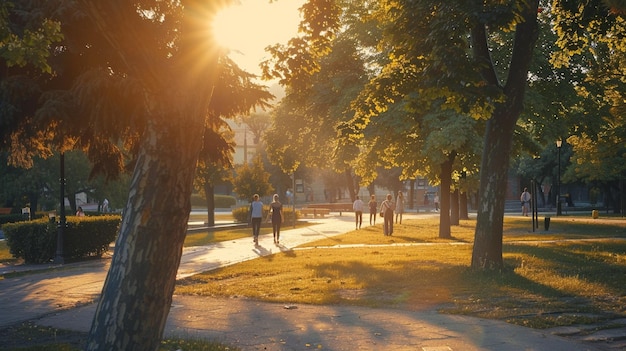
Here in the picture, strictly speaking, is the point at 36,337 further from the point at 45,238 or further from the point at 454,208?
the point at 454,208

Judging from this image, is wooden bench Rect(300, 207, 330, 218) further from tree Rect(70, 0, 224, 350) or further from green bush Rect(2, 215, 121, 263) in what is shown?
tree Rect(70, 0, 224, 350)

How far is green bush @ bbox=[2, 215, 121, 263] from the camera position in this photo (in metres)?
21.8

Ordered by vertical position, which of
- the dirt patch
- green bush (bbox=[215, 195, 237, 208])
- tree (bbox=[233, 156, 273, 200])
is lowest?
the dirt patch

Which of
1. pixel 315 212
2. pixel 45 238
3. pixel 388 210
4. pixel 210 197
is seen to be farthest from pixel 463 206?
pixel 45 238

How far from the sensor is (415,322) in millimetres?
9969

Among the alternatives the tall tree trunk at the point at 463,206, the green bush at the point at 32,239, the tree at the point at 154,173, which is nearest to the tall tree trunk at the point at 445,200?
the green bush at the point at 32,239

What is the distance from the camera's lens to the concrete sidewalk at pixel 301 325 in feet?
27.9

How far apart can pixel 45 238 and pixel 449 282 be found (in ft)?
43.6

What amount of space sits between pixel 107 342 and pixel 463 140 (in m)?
20.5

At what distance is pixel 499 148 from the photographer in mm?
15375

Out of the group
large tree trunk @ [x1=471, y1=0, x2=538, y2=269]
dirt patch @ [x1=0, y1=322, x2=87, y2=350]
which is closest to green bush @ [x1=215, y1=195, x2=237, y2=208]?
large tree trunk @ [x1=471, y1=0, x2=538, y2=269]

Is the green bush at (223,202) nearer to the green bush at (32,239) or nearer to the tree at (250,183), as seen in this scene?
the tree at (250,183)

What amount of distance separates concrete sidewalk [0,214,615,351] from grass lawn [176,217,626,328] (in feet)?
2.48

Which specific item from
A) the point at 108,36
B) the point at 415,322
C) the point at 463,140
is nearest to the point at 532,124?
the point at 463,140
